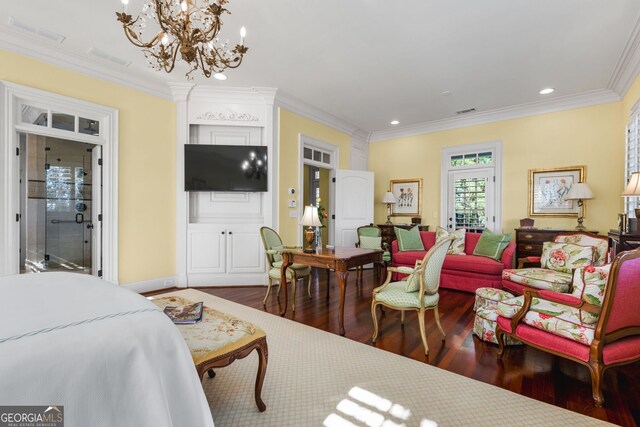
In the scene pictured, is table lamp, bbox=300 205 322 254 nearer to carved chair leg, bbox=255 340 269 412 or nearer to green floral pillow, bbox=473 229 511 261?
carved chair leg, bbox=255 340 269 412

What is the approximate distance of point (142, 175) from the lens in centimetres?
430

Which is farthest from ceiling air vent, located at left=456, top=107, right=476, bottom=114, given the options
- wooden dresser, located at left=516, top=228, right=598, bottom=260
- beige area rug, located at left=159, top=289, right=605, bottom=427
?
beige area rug, located at left=159, top=289, right=605, bottom=427

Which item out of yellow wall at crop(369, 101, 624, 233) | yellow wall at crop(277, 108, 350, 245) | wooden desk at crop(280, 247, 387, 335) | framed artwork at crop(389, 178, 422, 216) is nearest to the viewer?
wooden desk at crop(280, 247, 387, 335)

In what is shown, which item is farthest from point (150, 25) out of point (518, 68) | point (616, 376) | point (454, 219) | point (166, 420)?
point (454, 219)

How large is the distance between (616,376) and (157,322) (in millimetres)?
3158

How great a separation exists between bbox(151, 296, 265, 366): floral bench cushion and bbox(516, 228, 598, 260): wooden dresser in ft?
15.6

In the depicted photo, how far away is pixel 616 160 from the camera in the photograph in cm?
452

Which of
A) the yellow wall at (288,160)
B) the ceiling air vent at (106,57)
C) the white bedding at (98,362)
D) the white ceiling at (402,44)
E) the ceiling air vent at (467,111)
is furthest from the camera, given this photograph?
the ceiling air vent at (467,111)

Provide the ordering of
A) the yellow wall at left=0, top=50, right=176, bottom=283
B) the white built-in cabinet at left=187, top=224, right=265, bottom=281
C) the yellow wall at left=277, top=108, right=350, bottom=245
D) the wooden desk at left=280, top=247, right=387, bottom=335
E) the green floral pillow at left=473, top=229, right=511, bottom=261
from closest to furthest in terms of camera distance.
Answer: the wooden desk at left=280, top=247, right=387, bottom=335 → the yellow wall at left=0, top=50, right=176, bottom=283 → the green floral pillow at left=473, top=229, right=511, bottom=261 → the white built-in cabinet at left=187, top=224, right=265, bottom=281 → the yellow wall at left=277, top=108, right=350, bottom=245

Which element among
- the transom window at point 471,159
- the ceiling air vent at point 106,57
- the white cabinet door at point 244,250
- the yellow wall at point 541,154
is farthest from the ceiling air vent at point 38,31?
the transom window at point 471,159

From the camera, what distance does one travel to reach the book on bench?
5.96ft

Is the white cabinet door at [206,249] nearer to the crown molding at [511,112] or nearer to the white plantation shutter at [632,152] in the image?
the crown molding at [511,112]

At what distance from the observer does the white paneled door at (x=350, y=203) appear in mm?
6117

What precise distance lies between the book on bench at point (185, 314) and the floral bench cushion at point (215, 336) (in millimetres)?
38
